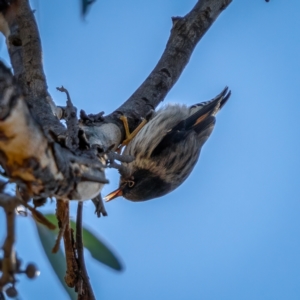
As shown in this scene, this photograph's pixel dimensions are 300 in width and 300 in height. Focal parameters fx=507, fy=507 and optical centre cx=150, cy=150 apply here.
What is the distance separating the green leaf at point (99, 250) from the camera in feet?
5.22

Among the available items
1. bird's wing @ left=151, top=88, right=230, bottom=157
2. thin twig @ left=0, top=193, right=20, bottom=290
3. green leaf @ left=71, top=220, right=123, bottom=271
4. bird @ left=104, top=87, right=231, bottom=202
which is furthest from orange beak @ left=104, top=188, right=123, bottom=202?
thin twig @ left=0, top=193, right=20, bottom=290

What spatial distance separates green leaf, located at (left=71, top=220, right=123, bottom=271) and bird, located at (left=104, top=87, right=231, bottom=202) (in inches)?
48.5

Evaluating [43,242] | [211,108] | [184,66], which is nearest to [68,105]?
[43,242]

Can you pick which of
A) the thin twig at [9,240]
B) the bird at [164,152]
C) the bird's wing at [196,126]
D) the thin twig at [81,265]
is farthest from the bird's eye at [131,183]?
the thin twig at [9,240]

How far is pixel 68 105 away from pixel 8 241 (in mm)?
647

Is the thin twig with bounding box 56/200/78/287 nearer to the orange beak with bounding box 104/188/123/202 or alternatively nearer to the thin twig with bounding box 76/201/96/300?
the thin twig with bounding box 76/201/96/300

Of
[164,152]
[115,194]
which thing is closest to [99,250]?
[115,194]

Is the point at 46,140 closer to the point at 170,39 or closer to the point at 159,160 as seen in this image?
the point at 170,39

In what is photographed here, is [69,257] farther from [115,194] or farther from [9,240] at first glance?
[115,194]

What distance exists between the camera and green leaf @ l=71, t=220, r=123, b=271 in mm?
1590

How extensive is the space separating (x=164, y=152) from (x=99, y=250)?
1482mm

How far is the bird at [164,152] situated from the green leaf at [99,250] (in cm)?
123

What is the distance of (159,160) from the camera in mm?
3074

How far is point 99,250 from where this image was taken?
1655mm
